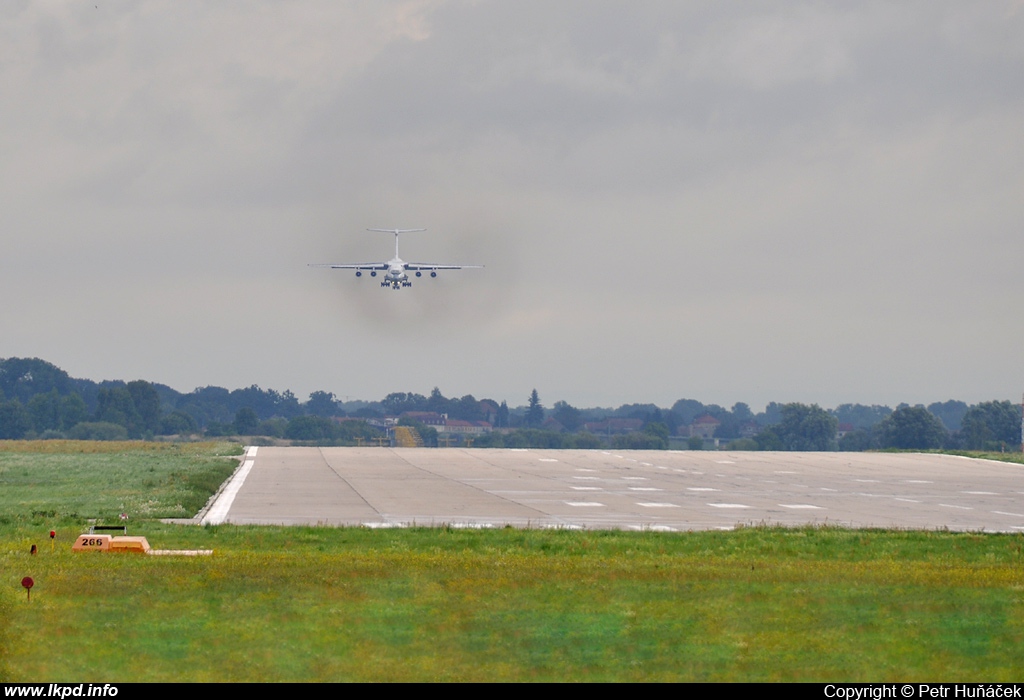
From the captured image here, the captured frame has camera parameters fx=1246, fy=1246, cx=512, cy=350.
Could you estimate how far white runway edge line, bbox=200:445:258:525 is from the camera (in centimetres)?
3444

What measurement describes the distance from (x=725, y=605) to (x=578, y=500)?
27928 millimetres

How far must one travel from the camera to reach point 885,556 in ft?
86.9

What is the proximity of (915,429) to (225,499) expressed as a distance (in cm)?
15330

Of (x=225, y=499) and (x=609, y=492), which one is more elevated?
(x=609, y=492)

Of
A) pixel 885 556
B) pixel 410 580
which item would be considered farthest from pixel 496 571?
pixel 885 556

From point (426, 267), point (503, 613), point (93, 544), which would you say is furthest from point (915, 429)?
point (503, 613)

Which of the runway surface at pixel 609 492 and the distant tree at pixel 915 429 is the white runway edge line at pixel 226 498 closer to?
the runway surface at pixel 609 492

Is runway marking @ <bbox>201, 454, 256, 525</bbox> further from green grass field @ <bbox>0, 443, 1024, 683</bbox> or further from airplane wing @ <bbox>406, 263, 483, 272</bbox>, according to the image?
airplane wing @ <bbox>406, 263, 483, 272</bbox>

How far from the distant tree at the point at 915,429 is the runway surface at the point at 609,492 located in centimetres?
9364

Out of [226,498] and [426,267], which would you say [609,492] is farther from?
[426,267]

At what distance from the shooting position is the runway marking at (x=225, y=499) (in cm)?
3444

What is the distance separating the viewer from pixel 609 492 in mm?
50875

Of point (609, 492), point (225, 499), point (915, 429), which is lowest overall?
point (225, 499)

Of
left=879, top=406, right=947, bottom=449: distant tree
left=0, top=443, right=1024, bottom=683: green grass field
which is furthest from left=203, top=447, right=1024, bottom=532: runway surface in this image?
left=879, top=406, right=947, bottom=449: distant tree
